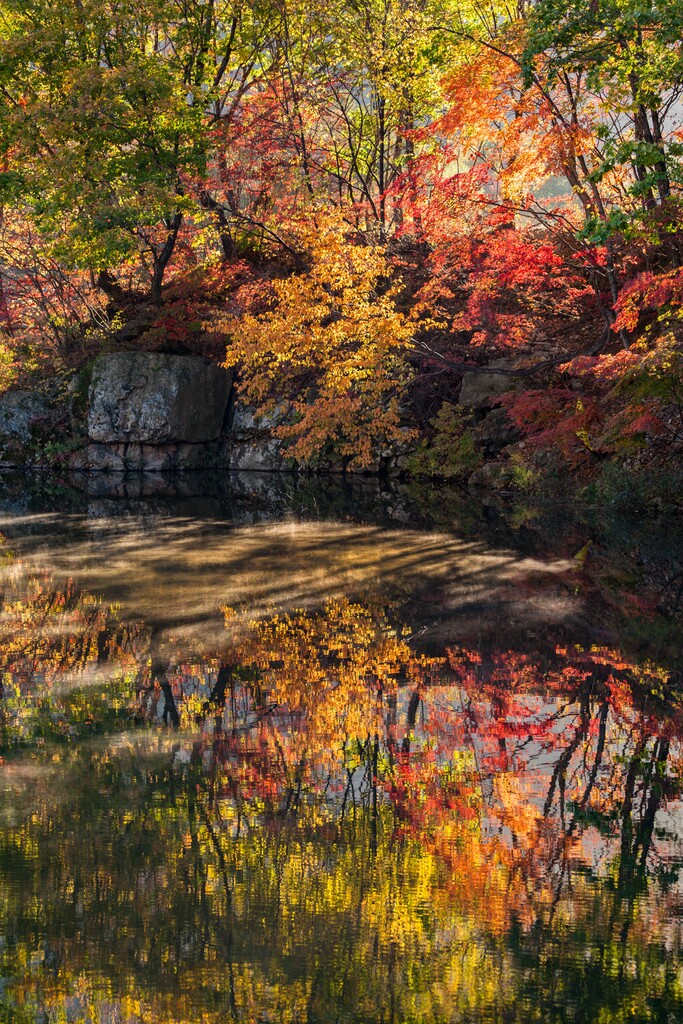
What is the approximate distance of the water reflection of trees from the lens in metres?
3.95

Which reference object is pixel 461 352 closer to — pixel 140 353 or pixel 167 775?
pixel 140 353

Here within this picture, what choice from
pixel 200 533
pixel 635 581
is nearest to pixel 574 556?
pixel 635 581

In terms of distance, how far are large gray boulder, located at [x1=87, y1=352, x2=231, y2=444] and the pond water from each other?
17.9 m

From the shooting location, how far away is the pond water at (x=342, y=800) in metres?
3.99

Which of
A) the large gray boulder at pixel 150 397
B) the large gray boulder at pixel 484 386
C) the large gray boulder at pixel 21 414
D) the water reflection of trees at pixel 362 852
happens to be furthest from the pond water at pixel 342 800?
the large gray boulder at pixel 21 414

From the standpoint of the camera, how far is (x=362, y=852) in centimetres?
508

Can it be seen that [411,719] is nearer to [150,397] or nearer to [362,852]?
[362,852]

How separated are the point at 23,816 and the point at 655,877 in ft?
10.1

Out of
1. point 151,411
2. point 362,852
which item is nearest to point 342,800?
point 362,852

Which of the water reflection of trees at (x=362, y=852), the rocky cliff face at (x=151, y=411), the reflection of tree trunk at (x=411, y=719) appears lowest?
the water reflection of trees at (x=362, y=852)

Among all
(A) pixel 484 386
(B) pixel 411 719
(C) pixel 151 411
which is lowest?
(B) pixel 411 719

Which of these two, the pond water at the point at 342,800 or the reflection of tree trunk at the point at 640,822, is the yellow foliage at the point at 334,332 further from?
the reflection of tree trunk at the point at 640,822

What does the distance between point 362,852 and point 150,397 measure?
84.4 feet

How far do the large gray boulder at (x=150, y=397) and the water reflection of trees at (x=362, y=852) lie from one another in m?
21.9
